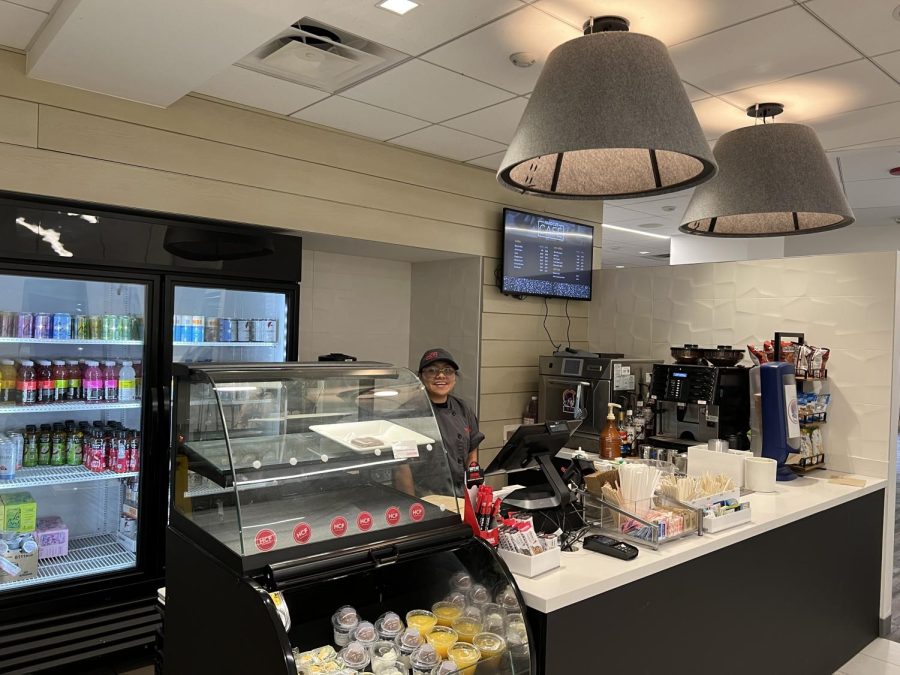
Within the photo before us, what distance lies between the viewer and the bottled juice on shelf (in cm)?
317

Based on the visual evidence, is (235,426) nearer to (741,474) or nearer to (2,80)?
(2,80)

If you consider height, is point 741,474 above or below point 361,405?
below

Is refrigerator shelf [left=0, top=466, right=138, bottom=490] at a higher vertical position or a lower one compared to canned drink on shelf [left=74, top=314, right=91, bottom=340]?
lower


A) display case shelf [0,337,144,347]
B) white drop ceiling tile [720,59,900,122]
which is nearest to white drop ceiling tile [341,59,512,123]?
white drop ceiling tile [720,59,900,122]

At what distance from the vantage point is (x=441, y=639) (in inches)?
73.7

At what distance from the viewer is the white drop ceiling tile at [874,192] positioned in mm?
5449

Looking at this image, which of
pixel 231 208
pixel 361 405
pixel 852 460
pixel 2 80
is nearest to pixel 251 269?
pixel 231 208

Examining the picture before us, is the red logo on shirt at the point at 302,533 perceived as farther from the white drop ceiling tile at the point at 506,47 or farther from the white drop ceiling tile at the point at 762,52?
the white drop ceiling tile at the point at 762,52

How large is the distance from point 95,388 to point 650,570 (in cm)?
272

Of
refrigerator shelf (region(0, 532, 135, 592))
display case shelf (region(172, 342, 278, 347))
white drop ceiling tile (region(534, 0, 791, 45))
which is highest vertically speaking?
white drop ceiling tile (region(534, 0, 791, 45))

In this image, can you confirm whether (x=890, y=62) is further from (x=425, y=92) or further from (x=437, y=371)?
(x=437, y=371)

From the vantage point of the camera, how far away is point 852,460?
4.02 meters

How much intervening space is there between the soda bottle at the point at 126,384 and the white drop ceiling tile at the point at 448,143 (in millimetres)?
2181

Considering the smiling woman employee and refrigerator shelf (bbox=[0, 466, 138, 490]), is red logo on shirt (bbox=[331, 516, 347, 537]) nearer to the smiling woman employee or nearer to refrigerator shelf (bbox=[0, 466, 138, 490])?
the smiling woman employee
